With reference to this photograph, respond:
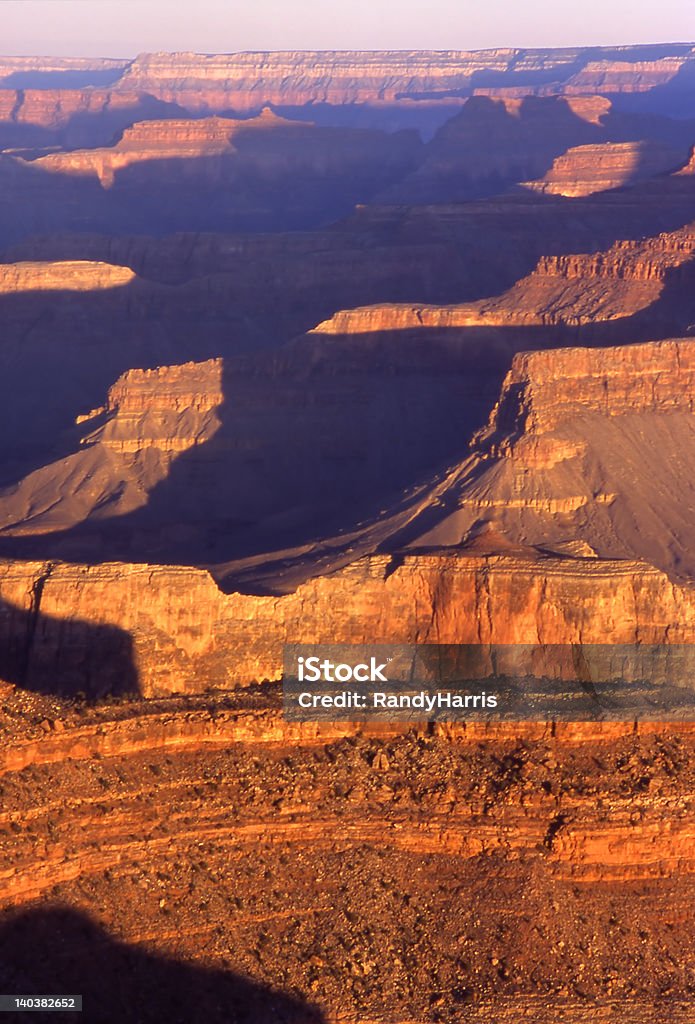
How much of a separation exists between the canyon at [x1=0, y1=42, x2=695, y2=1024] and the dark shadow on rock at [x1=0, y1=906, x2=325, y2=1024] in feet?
0.14

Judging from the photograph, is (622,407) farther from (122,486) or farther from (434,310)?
(122,486)

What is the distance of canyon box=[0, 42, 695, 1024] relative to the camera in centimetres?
2080

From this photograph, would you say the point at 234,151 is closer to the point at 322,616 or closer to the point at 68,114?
the point at 68,114

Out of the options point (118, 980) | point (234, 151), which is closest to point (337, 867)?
point (118, 980)

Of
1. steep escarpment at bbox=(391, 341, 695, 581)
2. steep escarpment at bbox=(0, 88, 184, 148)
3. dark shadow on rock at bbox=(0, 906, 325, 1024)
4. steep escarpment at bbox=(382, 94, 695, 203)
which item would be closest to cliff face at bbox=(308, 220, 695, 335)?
steep escarpment at bbox=(391, 341, 695, 581)

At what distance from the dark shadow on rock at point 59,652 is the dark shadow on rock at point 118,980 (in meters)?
9.04

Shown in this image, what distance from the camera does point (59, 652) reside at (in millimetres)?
31234

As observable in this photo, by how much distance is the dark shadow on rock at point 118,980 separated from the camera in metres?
19.4

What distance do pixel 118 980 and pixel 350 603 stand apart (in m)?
11.9

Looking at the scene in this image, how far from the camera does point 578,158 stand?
114 metres

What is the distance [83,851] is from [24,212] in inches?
4806

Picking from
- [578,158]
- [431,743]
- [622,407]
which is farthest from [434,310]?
[578,158]

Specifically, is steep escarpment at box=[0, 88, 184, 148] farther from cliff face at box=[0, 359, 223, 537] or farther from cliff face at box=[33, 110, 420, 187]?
cliff face at box=[0, 359, 223, 537]

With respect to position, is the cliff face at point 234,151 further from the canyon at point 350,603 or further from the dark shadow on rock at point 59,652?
the dark shadow on rock at point 59,652
